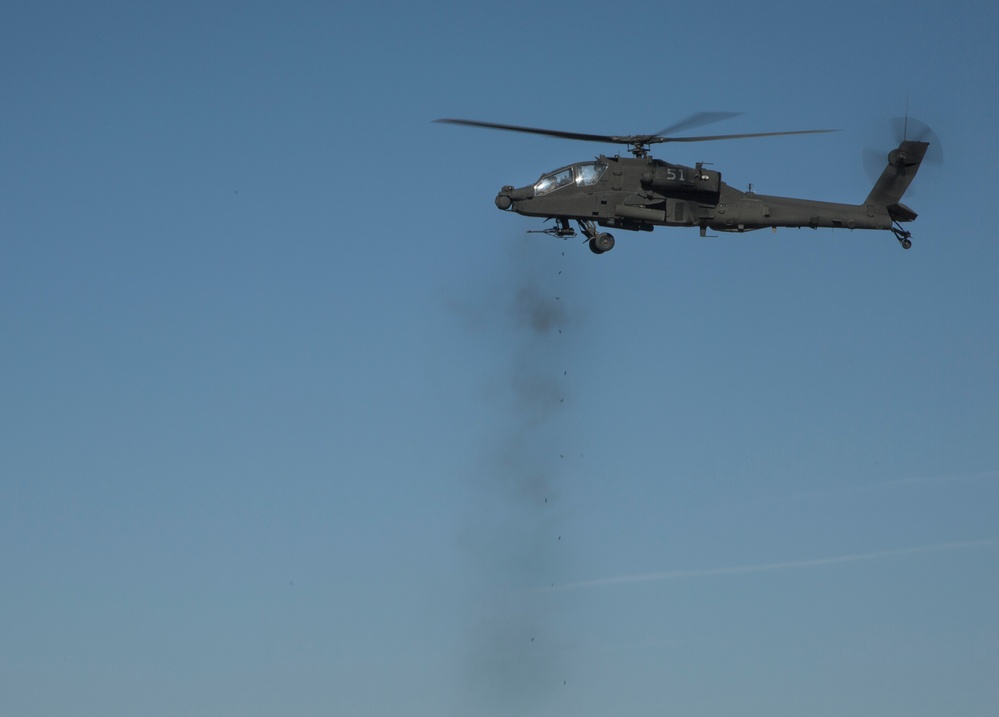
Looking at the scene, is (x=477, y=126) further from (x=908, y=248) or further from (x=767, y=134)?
(x=908, y=248)

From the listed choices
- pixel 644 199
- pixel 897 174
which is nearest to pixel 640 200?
pixel 644 199

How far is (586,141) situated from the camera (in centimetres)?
6662

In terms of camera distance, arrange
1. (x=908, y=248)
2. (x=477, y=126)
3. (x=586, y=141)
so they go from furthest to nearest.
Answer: (x=908, y=248)
(x=586, y=141)
(x=477, y=126)

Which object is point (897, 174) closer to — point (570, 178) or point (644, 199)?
point (644, 199)

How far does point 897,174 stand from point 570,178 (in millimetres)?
15794

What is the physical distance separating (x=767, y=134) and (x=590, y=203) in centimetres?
774

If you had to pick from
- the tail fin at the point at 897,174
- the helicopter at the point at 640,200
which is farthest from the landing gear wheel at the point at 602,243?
the tail fin at the point at 897,174

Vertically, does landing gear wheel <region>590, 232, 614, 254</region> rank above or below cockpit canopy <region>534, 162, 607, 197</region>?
below

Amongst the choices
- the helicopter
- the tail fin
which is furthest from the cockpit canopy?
the tail fin

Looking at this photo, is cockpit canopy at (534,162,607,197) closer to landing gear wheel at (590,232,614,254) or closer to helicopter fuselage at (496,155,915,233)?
helicopter fuselage at (496,155,915,233)

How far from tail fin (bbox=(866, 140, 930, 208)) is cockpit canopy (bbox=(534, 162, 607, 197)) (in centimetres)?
1324

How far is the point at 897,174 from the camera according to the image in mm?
72688

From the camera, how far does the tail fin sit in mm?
72250

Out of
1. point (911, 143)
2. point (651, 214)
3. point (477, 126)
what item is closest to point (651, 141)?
point (651, 214)
